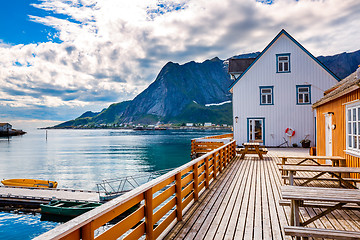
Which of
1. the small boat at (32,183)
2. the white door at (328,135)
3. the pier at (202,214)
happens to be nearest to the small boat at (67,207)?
the small boat at (32,183)

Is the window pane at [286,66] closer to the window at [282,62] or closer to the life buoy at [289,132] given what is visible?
the window at [282,62]

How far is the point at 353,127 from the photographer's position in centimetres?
711

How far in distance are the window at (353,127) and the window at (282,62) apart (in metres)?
13.8

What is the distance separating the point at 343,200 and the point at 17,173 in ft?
136

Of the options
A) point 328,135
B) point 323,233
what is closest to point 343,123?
point 328,135

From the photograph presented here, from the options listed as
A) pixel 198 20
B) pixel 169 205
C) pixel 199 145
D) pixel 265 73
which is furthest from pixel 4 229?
pixel 265 73

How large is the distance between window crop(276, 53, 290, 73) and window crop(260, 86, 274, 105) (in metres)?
1.66

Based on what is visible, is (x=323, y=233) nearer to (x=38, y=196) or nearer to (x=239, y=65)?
(x=38, y=196)

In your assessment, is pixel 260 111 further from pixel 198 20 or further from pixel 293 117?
pixel 198 20

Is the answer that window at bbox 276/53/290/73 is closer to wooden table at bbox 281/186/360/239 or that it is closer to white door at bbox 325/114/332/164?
white door at bbox 325/114/332/164

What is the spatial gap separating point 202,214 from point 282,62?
1832cm

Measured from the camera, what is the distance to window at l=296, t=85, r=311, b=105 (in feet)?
65.6

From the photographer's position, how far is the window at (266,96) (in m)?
20.4

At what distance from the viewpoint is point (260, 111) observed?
806 inches
